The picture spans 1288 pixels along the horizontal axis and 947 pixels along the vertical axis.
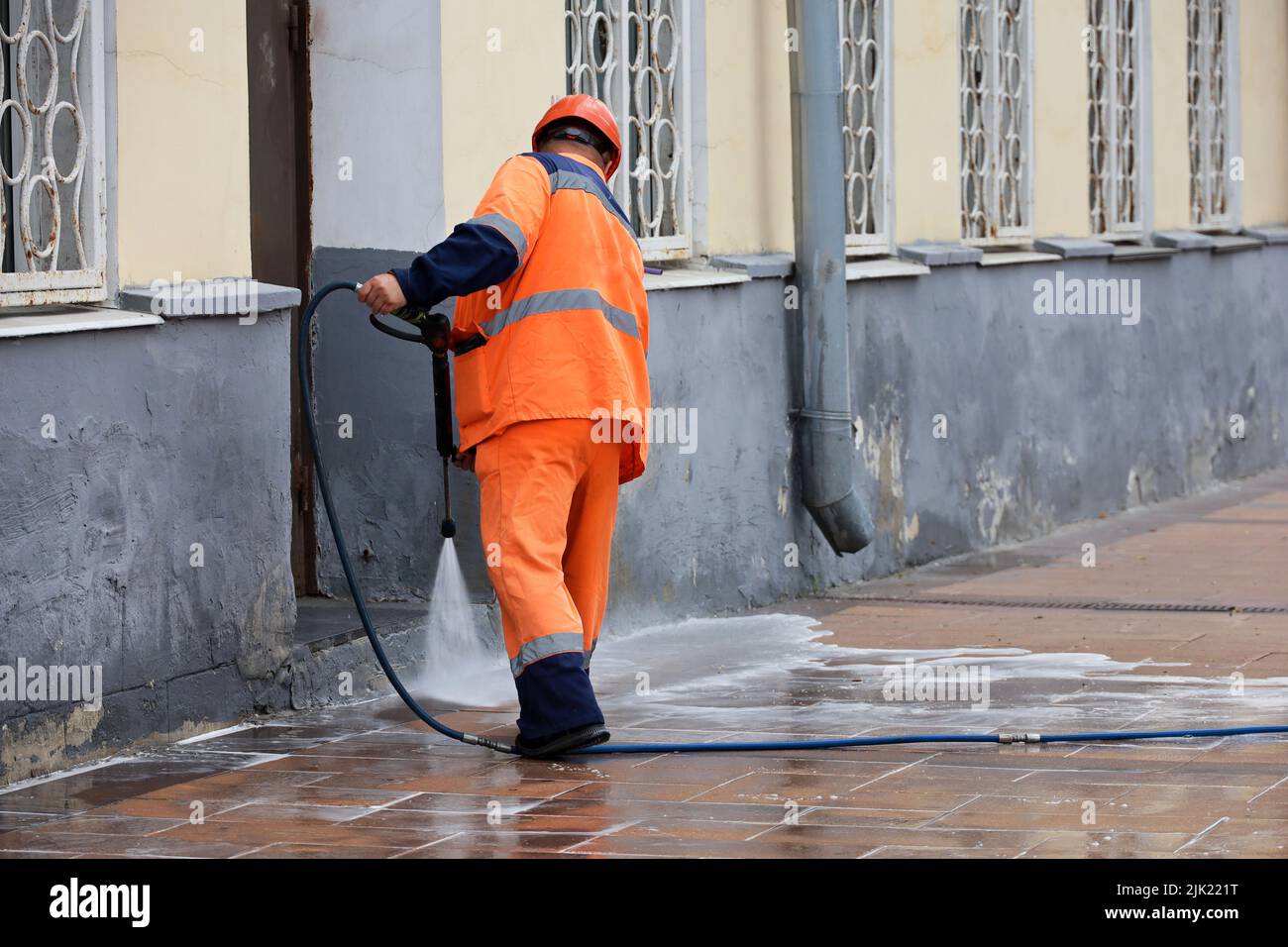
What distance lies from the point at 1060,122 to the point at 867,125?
7.41 feet

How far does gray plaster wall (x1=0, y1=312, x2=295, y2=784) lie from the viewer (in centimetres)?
606

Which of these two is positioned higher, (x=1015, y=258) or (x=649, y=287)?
(x=1015, y=258)

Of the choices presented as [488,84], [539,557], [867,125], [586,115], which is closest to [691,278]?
[488,84]

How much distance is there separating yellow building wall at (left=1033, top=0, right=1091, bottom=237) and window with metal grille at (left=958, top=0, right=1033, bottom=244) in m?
0.07

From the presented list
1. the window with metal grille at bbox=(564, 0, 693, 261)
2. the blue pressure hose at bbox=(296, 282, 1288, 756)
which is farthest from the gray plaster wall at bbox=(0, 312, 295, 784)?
the window with metal grille at bbox=(564, 0, 693, 261)

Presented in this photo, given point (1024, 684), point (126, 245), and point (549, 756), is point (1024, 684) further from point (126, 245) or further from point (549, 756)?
point (126, 245)

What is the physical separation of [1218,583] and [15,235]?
5718 mm

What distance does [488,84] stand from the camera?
26.1 feet

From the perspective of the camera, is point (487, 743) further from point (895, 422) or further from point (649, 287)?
point (895, 422)

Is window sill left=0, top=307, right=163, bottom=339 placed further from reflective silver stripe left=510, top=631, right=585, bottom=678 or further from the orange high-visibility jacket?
reflective silver stripe left=510, top=631, right=585, bottom=678

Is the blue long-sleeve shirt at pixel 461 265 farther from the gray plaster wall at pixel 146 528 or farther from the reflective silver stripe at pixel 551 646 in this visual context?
the reflective silver stripe at pixel 551 646

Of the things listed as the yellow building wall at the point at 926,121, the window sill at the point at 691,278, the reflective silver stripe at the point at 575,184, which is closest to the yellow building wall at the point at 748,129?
the window sill at the point at 691,278

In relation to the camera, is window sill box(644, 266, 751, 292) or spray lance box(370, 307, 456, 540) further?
window sill box(644, 266, 751, 292)

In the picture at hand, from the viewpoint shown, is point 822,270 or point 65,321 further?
point 822,270
